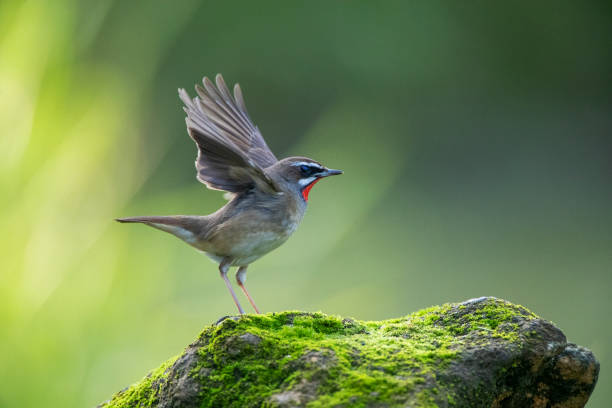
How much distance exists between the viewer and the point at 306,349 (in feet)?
9.87

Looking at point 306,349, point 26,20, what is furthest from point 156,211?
point 306,349

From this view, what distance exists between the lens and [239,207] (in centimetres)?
441

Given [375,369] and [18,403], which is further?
[18,403]

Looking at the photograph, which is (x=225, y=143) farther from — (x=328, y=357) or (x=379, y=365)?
(x=379, y=365)

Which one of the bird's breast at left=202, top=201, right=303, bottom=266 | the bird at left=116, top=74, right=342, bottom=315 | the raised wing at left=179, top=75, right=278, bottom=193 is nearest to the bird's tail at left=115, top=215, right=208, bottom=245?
the bird at left=116, top=74, right=342, bottom=315

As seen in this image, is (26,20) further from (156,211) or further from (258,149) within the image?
(258,149)

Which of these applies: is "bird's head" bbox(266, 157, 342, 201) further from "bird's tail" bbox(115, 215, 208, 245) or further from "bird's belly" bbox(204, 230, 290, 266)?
"bird's tail" bbox(115, 215, 208, 245)

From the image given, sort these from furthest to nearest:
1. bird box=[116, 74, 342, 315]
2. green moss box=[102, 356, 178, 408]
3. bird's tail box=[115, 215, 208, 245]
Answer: bird's tail box=[115, 215, 208, 245] < bird box=[116, 74, 342, 315] < green moss box=[102, 356, 178, 408]

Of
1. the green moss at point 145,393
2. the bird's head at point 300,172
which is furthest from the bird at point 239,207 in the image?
the green moss at point 145,393

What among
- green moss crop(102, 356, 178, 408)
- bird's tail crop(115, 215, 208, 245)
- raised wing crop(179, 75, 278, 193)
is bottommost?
green moss crop(102, 356, 178, 408)

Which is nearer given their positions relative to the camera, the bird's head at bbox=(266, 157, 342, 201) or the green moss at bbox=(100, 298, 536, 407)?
the green moss at bbox=(100, 298, 536, 407)

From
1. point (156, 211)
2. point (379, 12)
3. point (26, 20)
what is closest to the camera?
point (156, 211)

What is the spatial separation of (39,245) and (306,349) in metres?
3.02

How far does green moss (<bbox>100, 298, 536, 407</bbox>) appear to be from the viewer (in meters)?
2.79
